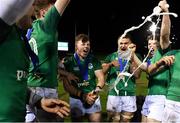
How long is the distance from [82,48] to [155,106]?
1.75 meters

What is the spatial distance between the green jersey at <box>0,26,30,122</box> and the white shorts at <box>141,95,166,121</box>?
16.3ft

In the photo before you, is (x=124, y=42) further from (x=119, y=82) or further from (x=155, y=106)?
(x=155, y=106)

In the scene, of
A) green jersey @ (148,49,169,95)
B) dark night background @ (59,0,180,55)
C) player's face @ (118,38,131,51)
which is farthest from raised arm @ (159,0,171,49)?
dark night background @ (59,0,180,55)

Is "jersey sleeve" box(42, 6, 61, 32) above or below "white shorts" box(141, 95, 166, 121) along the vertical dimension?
above

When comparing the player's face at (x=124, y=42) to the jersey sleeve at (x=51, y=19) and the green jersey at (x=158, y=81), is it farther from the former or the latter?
the jersey sleeve at (x=51, y=19)

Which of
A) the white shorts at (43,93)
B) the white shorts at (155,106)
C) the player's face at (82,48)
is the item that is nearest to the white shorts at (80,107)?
the player's face at (82,48)

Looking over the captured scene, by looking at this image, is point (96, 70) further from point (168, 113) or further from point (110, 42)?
point (110, 42)

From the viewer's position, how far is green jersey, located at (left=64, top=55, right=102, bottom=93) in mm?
8148

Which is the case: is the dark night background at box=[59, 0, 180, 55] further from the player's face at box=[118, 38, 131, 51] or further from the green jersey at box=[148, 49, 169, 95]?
the green jersey at box=[148, 49, 169, 95]

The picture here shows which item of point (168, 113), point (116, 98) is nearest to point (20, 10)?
point (168, 113)

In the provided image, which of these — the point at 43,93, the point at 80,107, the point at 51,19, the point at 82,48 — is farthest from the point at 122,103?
the point at 51,19

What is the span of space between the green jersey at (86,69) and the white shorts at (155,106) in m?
1.17

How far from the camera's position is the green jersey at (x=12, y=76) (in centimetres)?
257

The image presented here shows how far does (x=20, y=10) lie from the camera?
2381 mm
